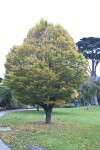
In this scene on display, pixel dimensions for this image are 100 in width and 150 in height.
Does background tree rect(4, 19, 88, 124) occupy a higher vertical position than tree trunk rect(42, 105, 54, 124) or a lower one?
higher

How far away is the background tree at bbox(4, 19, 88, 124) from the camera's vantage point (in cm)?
1389

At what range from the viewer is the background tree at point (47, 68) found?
13891 mm

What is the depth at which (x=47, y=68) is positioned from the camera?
13.6 metres

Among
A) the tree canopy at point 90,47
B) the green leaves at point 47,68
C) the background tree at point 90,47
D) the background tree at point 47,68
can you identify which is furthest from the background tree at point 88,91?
the green leaves at point 47,68

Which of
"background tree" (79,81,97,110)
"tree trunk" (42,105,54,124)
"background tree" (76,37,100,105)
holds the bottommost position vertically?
"tree trunk" (42,105,54,124)

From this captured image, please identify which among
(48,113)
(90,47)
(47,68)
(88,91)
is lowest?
(48,113)

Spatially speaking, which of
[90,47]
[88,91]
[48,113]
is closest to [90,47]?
[90,47]

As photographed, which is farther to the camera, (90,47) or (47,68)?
(90,47)

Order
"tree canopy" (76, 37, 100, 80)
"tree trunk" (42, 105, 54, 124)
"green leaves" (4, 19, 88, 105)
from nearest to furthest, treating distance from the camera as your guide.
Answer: "green leaves" (4, 19, 88, 105), "tree trunk" (42, 105, 54, 124), "tree canopy" (76, 37, 100, 80)

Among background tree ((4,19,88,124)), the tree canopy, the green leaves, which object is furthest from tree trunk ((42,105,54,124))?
the tree canopy

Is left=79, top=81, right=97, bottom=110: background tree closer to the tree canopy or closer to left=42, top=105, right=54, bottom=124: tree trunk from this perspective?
the tree canopy

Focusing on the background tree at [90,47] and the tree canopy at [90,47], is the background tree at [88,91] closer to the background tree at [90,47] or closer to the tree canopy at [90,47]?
the background tree at [90,47]

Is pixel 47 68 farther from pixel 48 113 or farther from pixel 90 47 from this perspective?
pixel 90 47

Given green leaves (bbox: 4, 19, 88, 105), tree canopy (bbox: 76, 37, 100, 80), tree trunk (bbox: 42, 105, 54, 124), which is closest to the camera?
green leaves (bbox: 4, 19, 88, 105)
